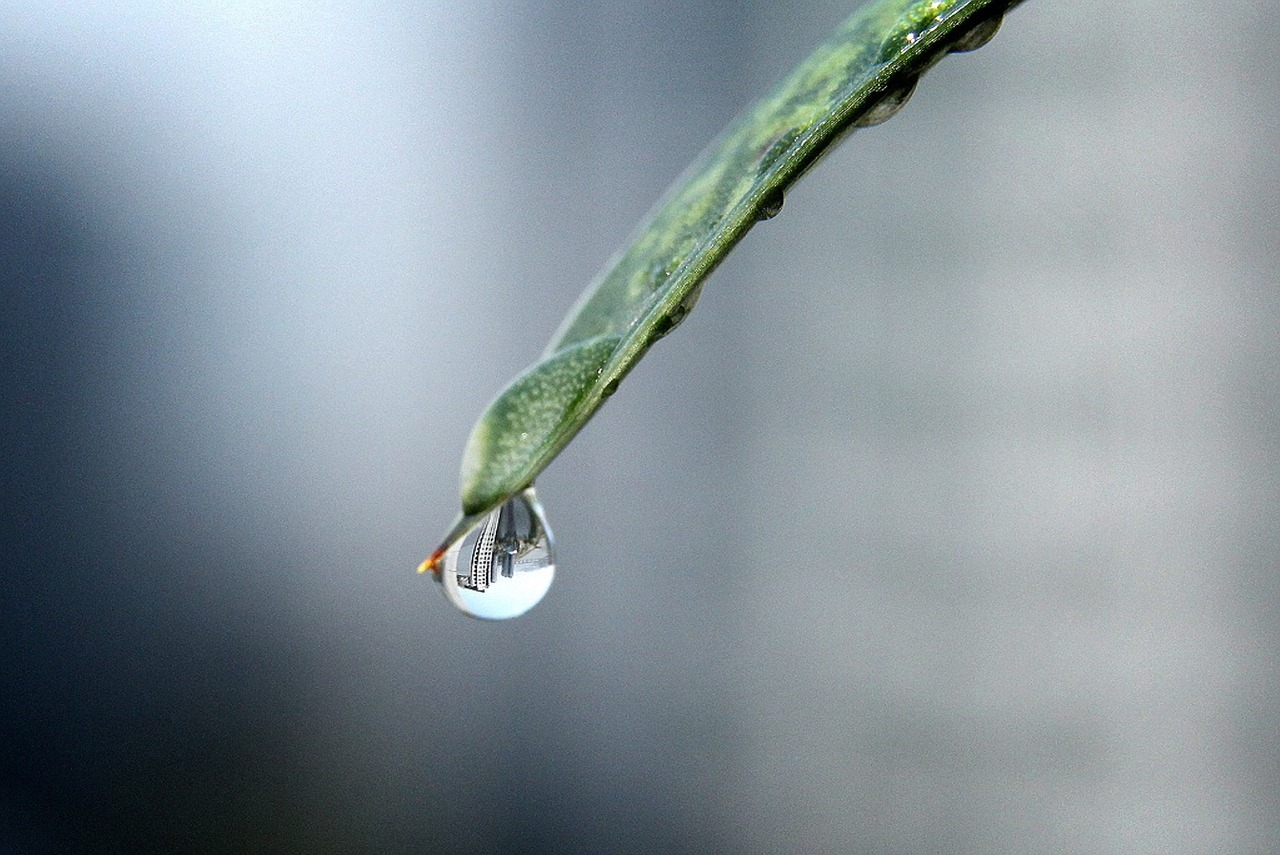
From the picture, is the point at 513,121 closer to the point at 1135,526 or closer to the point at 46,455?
the point at 46,455

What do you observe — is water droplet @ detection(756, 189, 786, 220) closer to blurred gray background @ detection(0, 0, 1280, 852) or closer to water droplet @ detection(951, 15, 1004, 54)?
water droplet @ detection(951, 15, 1004, 54)

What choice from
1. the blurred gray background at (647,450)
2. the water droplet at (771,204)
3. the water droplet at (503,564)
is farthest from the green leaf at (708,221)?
the blurred gray background at (647,450)

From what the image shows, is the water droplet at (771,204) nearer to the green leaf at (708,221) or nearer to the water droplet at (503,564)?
the green leaf at (708,221)

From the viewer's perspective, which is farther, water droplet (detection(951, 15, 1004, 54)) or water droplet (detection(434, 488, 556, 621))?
water droplet (detection(434, 488, 556, 621))

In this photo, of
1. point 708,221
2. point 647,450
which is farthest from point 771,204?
point 647,450

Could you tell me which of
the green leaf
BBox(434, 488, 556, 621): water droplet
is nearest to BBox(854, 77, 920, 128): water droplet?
the green leaf

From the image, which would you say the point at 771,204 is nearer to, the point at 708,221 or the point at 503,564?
the point at 708,221

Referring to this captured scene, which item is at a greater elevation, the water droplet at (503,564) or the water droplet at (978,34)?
the water droplet at (978,34)
